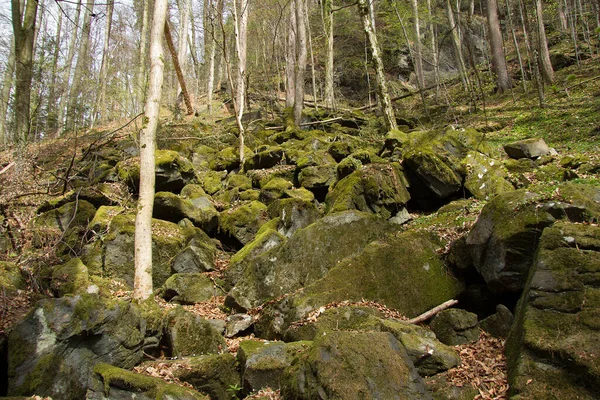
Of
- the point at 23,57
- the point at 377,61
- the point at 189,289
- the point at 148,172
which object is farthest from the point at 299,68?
the point at 189,289

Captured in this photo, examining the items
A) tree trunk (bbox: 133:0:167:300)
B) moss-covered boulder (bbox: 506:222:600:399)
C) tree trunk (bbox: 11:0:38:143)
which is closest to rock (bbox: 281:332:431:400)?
moss-covered boulder (bbox: 506:222:600:399)

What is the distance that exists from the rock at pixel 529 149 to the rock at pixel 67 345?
10770 millimetres

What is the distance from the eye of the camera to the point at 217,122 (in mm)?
22391

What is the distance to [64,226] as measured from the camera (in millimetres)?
9688

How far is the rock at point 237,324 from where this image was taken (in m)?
6.68

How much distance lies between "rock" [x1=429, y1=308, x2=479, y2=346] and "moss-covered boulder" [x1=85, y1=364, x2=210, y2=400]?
3.29 meters

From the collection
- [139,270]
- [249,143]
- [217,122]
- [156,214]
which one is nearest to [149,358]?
[139,270]

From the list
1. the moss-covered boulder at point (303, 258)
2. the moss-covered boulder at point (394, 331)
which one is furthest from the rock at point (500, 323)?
the moss-covered boulder at point (303, 258)

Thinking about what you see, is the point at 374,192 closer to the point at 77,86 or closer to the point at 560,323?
the point at 560,323

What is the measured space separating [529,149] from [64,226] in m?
12.6

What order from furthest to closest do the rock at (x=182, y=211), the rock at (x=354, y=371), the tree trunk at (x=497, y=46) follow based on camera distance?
the tree trunk at (x=497, y=46) < the rock at (x=182, y=211) < the rock at (x=354, y=371)

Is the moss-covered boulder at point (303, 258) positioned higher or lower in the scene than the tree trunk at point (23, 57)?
lower

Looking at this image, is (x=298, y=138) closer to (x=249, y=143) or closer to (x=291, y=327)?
(x=249, y=143)

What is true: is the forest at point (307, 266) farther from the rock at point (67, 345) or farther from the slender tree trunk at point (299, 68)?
the slender tree trunk at point (299, 68)
